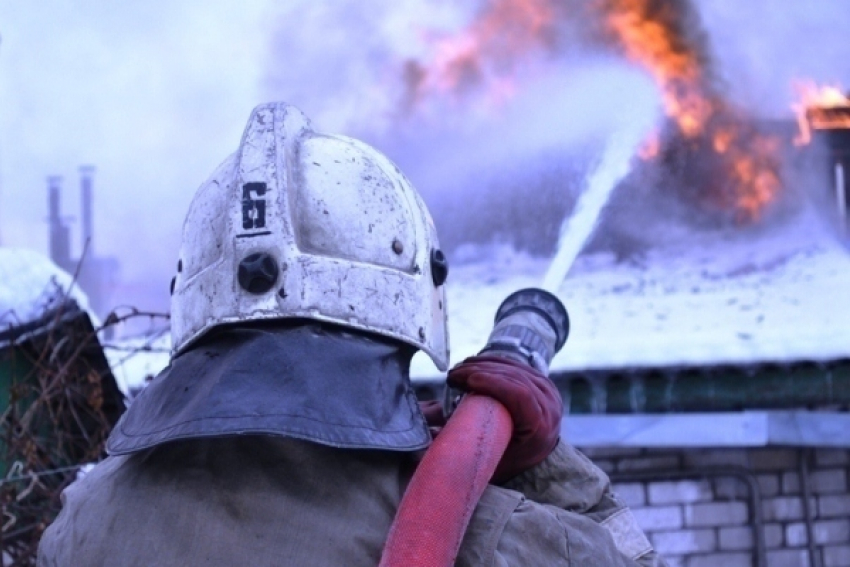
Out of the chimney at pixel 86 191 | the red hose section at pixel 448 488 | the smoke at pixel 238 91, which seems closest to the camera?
the red hose section at pixel 448 488

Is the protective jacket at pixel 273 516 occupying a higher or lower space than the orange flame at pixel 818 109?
lower

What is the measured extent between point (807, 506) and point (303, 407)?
4692mm

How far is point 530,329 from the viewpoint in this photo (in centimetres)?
188

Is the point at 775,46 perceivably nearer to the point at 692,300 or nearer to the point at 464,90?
the point at 464,90

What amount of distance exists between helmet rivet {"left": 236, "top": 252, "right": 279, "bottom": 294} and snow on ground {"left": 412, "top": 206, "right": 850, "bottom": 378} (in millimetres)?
3235

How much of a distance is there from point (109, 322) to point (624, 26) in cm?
623

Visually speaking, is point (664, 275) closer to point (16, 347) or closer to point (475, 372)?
point (16, 347)

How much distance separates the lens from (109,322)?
420 cm

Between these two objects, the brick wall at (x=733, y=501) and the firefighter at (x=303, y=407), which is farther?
the brick wall at (x=733, y=501)

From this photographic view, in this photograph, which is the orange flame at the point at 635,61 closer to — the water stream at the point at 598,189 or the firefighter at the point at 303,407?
the water stream at the point at 598,189

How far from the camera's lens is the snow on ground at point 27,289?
13.5 ft

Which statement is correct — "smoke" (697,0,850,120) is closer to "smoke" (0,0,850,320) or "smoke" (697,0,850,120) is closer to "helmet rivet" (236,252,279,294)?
"smoke" (0,0,850,320)

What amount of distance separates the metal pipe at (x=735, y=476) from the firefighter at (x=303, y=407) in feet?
11.8

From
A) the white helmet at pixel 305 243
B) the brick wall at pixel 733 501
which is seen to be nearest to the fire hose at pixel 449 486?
the white helmet at pixel 305 243
